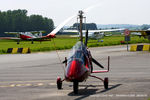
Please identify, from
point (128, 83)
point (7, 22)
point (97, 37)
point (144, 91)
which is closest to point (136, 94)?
point (144, 91)

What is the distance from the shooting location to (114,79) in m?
18.8

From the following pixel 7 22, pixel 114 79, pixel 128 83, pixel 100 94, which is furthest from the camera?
pixel 7 22

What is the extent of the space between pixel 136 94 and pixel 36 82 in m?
6.02

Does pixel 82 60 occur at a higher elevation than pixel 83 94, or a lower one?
higher

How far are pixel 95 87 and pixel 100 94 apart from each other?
1987mm

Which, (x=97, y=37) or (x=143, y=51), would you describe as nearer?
(x=143, y=51)

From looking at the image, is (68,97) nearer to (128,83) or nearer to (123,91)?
(123,91)

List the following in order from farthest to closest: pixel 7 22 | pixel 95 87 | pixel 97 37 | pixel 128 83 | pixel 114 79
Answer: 1. pixel 7 22
2. pixel 97 37
3. pixel 114 79
4. pixel 128 83
5. pixel 95 87

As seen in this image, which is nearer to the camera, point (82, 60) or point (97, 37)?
point (82, 60)

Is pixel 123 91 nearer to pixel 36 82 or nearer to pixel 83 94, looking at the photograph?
pixel 83 94

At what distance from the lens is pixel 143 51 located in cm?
4309

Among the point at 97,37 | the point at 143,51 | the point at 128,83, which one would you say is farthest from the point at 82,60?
the point at 97,37

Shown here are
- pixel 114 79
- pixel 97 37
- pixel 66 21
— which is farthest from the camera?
pixel 97 37

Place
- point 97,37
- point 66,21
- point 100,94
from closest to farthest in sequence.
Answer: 1. point 66,21
2. point 100,94
3. point 97,37
